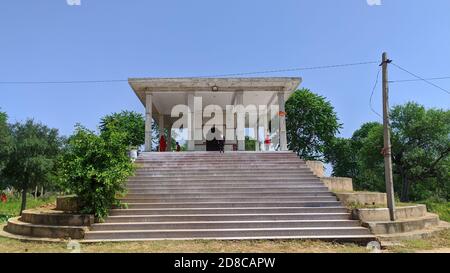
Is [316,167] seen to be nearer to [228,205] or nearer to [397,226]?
[397,226]

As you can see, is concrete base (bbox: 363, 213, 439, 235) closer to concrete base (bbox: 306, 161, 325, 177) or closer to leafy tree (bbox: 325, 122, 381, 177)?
concrete base (bbox: 306, 161, 325, 177)

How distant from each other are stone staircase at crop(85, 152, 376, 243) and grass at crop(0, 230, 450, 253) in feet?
1.11

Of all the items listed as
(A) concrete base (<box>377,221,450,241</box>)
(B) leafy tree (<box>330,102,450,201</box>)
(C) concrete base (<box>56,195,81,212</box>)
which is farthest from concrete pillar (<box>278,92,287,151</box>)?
(B) leafy tree (<box>330,102,450,201</box>)

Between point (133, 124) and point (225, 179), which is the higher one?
point (133, 124)

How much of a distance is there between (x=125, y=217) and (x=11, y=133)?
18.7 m

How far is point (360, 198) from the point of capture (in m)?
11.2

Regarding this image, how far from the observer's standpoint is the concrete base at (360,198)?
1102 centimetres

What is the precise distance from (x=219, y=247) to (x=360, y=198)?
521 cm

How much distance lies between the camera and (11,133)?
80.1ft

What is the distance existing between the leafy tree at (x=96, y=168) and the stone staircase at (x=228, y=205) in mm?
567

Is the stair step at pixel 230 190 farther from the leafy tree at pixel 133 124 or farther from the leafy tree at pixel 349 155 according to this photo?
the leafy tree at pixel 349 155

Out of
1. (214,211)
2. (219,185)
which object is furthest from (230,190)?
(214,211)

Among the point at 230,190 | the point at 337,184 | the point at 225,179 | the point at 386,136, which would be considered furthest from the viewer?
the point at 337,184

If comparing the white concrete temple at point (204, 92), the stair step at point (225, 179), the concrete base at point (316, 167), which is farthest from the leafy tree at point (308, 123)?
the stair step at point (225, 179)
